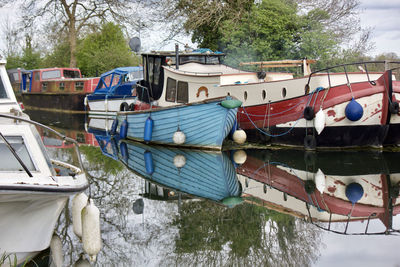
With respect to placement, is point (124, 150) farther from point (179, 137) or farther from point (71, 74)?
point (71, 74)

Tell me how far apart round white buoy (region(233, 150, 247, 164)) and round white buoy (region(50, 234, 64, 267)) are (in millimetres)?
6353

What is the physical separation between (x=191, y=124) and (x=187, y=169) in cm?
273

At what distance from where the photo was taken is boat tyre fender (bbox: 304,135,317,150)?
1362 cm

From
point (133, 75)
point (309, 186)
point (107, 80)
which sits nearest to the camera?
point (309, 186)

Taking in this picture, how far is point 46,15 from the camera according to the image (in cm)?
3556

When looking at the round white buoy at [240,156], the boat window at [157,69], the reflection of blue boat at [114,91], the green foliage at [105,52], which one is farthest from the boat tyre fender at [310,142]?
the green foliage at [105,52]

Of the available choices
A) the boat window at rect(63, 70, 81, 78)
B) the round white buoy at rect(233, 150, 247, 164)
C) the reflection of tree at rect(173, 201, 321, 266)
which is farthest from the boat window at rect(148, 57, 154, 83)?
the boat window at rect(63, 70, 81, 78)

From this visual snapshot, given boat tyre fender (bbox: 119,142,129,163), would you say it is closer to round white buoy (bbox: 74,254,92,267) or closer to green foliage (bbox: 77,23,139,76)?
round white buoy (bbox: 74,254,92,267)

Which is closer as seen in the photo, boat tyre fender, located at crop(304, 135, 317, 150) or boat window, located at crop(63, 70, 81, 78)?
boat tyre fender, located at crop(304, 135, 317, 150)

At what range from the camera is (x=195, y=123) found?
545 inches

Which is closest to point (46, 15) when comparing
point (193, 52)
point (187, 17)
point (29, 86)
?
point (29, 86)

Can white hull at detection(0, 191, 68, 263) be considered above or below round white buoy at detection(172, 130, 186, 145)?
above

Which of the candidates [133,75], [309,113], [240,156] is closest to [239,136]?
[240,156]

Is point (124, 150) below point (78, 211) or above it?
below
